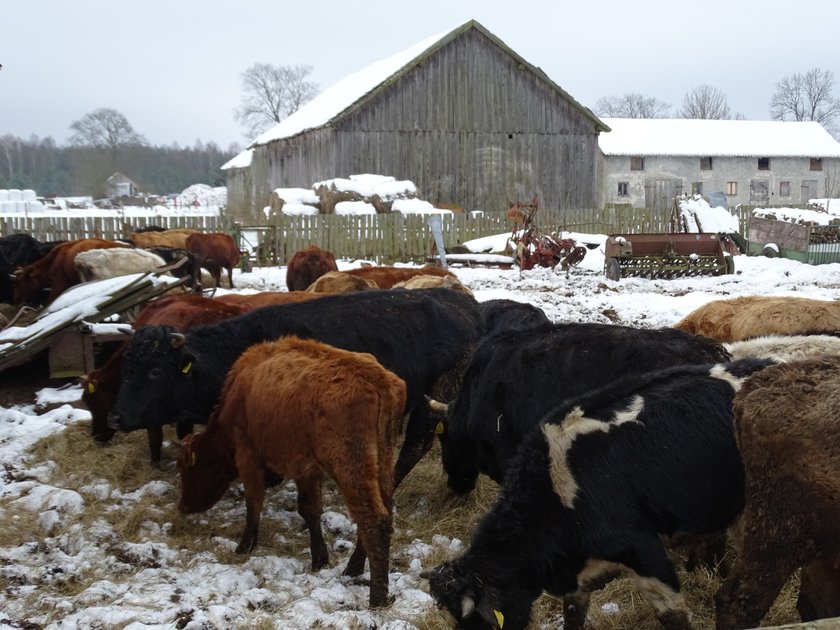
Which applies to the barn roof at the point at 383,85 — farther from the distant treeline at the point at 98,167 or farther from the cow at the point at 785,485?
the distant treeline at the point at 98,167

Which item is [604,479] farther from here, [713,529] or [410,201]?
[410,201]

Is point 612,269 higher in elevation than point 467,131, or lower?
lower

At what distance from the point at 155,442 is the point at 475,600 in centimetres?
421

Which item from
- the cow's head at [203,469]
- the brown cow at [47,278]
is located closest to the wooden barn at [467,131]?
the brown cow at [47,278]

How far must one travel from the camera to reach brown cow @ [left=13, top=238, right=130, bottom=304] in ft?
39.3

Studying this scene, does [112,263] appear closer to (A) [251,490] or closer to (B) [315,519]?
(A) [251,490]

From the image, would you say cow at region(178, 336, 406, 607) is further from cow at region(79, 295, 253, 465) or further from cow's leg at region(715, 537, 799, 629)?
cow's leg at region(715, 537, 799, 629)

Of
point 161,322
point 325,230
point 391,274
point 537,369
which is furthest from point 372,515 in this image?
point 325,230

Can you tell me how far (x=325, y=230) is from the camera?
23.6m

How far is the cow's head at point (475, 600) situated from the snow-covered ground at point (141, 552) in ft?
2.41

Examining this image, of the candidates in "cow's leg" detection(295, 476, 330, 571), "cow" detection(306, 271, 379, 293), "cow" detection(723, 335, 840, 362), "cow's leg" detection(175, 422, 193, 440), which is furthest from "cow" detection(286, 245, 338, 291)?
"cow" detection(723, 335, 840, 362)

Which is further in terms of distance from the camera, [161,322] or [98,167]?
[98,167]

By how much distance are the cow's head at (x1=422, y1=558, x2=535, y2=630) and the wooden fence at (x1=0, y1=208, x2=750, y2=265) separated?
1936 cm

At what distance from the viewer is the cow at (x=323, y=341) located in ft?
20.4
